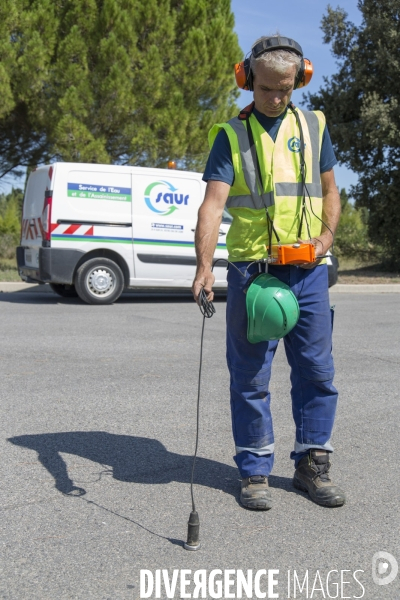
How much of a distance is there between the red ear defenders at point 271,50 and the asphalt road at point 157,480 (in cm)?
191

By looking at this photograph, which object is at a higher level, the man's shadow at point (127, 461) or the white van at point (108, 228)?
the white van at point (108, 228)

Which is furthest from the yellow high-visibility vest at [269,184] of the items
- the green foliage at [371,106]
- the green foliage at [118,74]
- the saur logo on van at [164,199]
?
the green foliage at [371,106]

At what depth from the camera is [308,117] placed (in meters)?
3.62

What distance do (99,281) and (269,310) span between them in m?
8.90

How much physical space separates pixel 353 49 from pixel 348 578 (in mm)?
18950

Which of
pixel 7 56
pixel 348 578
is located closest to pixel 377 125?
pixel 7 56

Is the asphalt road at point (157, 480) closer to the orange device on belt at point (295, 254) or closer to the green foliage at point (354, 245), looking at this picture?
the orange device on belt at point (295, 254)

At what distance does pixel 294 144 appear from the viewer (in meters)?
3.53

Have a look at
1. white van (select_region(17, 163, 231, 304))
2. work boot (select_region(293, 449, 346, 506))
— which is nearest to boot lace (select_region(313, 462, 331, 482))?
work boot (select_region(293, 449, 346, 506))

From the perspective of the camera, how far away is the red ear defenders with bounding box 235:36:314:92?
134 inches

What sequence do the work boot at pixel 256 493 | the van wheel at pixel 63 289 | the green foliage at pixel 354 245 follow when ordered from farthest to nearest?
the green foliage at pixel 354 245, the van wheel at pixel 63 289, the work boot at pixel 256 493

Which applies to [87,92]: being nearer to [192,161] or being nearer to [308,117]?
[192,161]

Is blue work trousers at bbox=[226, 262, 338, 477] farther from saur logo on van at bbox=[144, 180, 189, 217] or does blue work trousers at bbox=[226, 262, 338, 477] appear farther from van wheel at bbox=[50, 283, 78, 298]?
van wheel at bbox=[50, 283, 78, 298]

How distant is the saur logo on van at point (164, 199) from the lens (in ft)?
40.0
